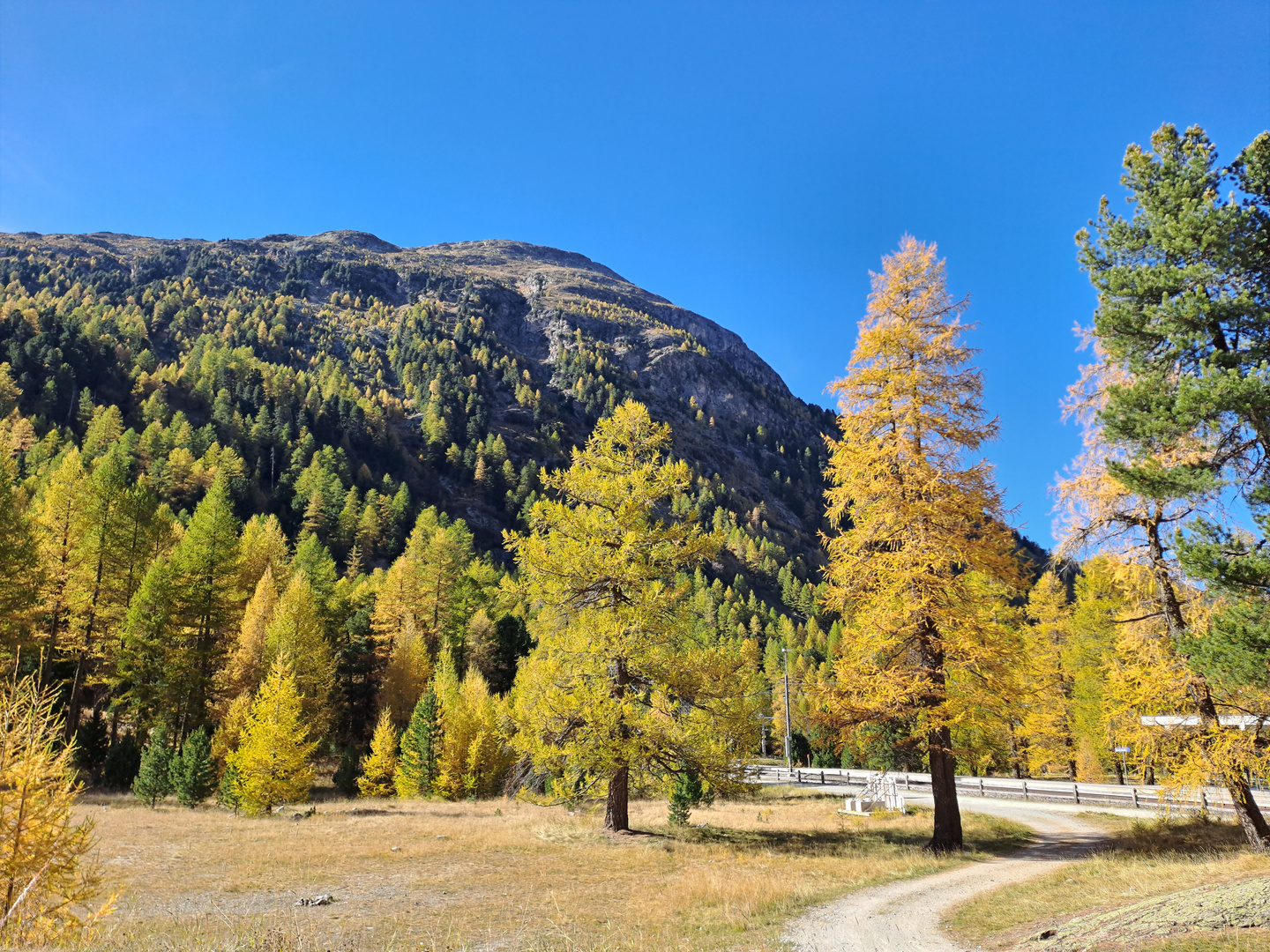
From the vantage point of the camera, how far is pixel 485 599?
2238 inches

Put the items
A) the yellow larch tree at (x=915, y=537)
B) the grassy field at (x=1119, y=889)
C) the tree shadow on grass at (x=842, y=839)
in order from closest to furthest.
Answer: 1. the grassy field at (x=1119, y=889)
2. the yellow larch tree at (x=915, y=537)
3. the tree shadow on grass at (x=842, y=839)

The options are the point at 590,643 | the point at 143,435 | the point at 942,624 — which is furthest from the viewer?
the point at 143,435

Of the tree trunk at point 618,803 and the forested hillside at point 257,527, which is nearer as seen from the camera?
the tree trunk at point 618,803

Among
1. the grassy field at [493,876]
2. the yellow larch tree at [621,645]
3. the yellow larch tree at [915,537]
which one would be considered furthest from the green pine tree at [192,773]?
the yellow larch tree at [915,537]

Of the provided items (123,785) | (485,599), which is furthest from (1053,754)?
(123,785)

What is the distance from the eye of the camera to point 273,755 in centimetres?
2527

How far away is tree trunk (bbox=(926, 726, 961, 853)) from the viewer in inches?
585

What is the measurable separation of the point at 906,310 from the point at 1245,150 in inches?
260

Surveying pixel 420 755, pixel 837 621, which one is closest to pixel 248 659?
pixel 420 755

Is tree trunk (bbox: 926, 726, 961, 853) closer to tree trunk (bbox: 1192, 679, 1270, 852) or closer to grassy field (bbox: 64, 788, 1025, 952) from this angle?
grassy field (bbox: 64, 788, 1025, 952)

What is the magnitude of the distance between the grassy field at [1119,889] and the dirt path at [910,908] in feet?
1.54

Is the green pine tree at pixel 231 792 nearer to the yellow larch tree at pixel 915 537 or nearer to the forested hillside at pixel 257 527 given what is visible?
the forested hillside at pixel 257 527

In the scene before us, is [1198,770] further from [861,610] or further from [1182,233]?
[1182,233]

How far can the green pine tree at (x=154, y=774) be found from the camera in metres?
26.4
